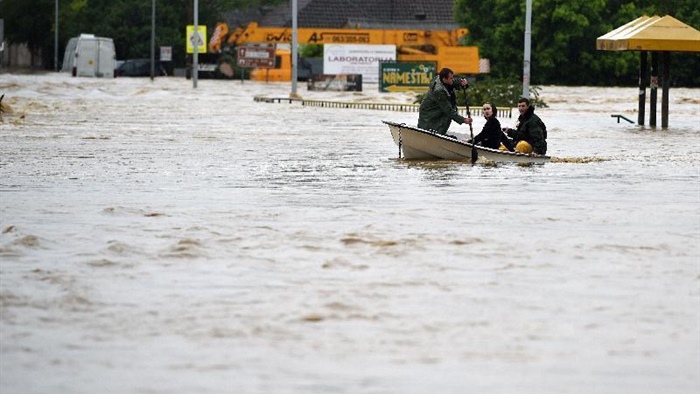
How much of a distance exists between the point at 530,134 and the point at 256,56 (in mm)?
55207

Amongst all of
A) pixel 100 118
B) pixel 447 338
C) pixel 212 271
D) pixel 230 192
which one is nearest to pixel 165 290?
pixel 212 271

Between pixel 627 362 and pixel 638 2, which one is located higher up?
pixel 638 2

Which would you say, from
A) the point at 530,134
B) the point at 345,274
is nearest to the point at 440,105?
the point at 530,134

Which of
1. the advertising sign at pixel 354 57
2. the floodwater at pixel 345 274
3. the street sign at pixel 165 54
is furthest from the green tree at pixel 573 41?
the floodwater at pixel 345 274

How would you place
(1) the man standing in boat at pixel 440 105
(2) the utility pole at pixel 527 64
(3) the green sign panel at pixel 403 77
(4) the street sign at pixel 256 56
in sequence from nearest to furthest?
(1) the man standing in boat at pixel 440 105 → (2) the utility pole at pixel 527 64 → (3) the green sign panel at pixel 403 77 → (4) the street sign at pixel 256 56

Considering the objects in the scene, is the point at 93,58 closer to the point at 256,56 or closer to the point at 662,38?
the point at 256,56

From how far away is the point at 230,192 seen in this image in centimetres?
2048

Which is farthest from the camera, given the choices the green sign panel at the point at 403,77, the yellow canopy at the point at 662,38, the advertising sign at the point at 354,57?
the advertising sign at the point at 354,57

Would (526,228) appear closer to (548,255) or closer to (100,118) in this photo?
(548,255)

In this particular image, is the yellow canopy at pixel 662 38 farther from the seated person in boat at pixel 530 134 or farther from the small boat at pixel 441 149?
the small boat at pixel 441 149

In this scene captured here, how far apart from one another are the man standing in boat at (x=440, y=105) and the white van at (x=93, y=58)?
5991 cm

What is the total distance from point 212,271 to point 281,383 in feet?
14.2

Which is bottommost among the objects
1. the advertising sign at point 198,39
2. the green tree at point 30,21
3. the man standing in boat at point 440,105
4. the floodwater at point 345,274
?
the floodwater at point 345,274

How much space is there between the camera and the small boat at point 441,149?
988 inches
